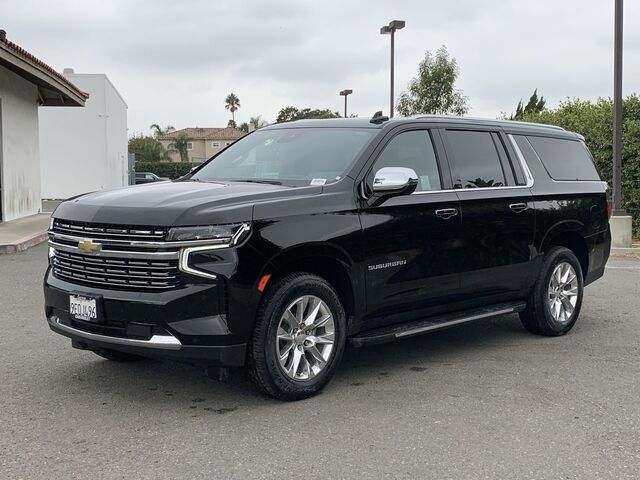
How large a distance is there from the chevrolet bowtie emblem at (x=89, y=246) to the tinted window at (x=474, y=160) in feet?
9.23

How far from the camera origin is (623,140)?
1634 cm

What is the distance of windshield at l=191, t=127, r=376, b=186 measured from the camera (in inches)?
217

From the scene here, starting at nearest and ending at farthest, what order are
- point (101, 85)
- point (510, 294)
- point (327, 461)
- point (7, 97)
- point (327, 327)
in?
point (327, 461), point (327, 327), point (510, 294), point (7, 97), point (101, 85)

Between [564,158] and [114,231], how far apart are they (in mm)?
4596

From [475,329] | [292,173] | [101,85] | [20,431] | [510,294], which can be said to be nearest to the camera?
[20,431]

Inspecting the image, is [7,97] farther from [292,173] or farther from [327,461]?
[327,461]

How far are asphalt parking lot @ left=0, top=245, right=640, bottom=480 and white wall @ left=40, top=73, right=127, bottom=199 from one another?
29.4 m

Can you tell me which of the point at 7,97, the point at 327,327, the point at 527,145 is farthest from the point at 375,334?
the point at 7,97

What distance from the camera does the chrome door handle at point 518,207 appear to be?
21.1 feet

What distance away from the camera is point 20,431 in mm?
4363

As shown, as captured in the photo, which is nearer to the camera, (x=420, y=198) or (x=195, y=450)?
(x=195, y=450)

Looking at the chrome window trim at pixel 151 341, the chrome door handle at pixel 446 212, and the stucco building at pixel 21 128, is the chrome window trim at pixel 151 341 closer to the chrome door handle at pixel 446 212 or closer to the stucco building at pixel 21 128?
the chrome door handle at pixel 446 212

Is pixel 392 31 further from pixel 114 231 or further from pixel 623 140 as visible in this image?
pixel 114 231

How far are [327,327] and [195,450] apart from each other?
1341mm
